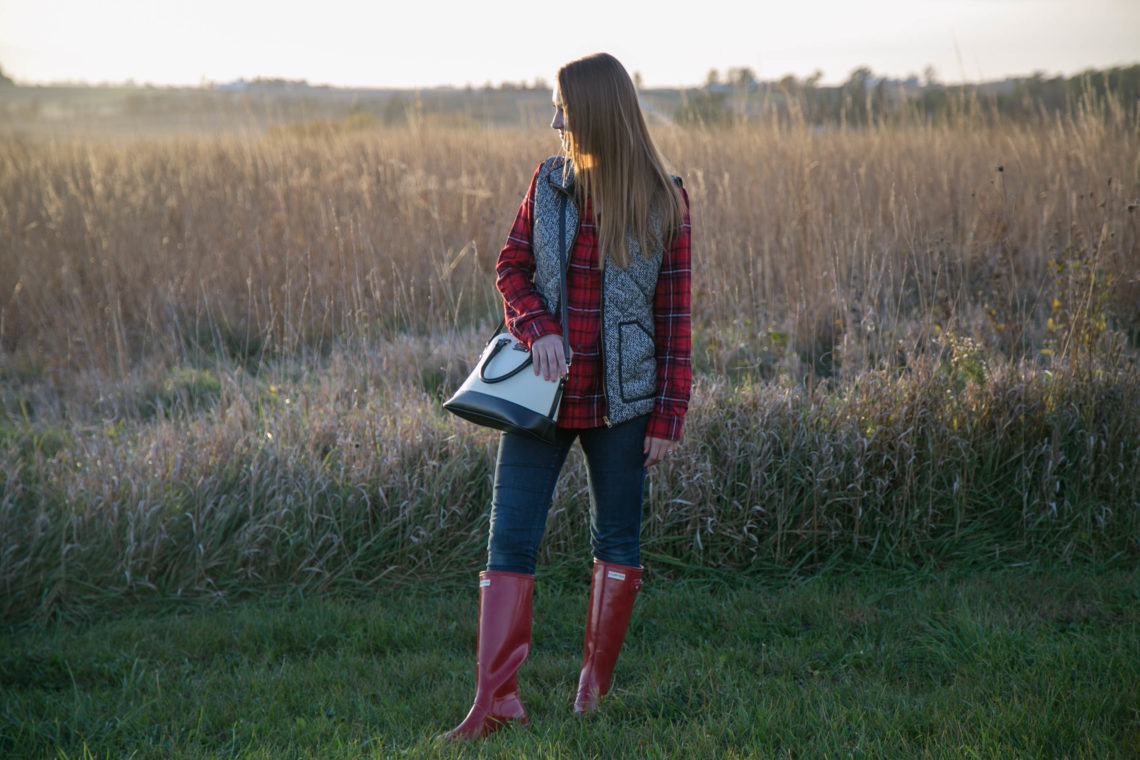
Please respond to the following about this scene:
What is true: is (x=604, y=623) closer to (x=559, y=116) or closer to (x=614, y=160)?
(x=614, y=160)

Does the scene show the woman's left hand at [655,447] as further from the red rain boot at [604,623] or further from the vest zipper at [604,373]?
the red rain boot at [604,623]

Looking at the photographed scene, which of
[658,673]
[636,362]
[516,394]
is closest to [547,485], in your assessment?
[516,394]

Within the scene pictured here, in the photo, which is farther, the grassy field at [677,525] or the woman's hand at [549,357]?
the grassy field at [677,525]

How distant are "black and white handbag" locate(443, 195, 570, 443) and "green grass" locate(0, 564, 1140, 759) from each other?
2.68 feet

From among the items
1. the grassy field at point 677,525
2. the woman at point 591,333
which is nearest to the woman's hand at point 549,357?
the woman at point 591,333

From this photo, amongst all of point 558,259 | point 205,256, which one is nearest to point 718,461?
point 558,259

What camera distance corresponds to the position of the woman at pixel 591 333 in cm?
219

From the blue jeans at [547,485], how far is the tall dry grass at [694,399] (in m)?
1.21

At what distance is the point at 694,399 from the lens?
3854 mm

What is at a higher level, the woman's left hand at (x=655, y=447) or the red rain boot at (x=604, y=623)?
the woman's left hand at (x=655, y=447)

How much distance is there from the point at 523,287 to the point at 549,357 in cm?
24

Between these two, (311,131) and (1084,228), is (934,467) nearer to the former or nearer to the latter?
(1084,228)

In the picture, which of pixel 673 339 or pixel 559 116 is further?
pixel 673 339

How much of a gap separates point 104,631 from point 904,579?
3.10 m
